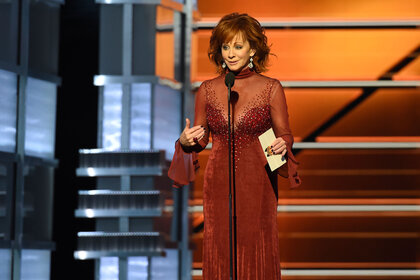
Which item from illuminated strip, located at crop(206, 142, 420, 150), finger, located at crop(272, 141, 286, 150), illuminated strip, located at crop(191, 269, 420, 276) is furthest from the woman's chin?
illuminated strip, located at crop(191, 269, 420, 276)

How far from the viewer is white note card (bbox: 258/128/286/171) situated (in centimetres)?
293

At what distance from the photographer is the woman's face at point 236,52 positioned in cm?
314

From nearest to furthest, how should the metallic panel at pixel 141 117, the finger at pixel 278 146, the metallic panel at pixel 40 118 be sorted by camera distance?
the finger at pixel 278 146, the metallic panel at pixel 141 117, the metallic panel at pixel 40 118

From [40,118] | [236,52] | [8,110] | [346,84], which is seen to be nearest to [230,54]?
[236,52]

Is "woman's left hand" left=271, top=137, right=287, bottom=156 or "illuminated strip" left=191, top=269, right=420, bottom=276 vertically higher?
"woman's left hand" left=271, top=137, right=287, bottom=156

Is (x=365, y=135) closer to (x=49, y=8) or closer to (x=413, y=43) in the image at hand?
(x=413, y=43)

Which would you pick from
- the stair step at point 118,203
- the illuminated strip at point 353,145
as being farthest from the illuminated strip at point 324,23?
the stair step at point 118,203

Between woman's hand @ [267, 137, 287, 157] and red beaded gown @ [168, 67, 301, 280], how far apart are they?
0.08m

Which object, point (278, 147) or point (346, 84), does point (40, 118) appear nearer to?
point (346, 84)

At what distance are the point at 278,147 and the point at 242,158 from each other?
0.23m

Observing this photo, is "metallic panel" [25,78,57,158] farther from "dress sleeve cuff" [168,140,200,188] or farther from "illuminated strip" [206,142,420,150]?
"dress sleeve cuff" [168,140,200,188]

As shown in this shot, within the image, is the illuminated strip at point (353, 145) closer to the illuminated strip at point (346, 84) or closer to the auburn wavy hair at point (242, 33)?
the illuminated strip at point (346, 84)

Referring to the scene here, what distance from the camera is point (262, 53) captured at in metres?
3.20

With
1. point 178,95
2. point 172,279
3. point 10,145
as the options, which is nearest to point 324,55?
point 178,95
